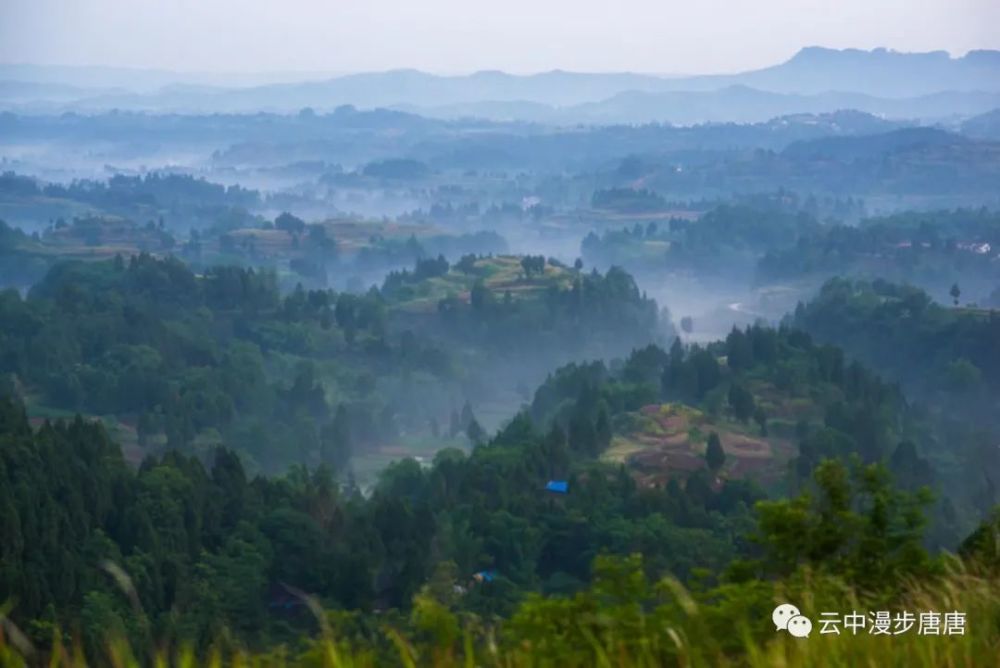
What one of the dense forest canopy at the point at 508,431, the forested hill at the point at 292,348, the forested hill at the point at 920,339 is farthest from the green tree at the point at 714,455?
the forested hill at the point at 920,339

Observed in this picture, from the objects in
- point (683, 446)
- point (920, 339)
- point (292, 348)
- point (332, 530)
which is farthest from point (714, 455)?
point (292, 348)

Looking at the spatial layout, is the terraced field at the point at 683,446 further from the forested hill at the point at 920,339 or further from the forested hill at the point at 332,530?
the forested hill at the point at 920,339

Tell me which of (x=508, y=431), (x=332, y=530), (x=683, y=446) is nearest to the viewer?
(x=332, y=530)

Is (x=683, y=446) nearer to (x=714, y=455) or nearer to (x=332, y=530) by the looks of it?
(x=714, y=455)

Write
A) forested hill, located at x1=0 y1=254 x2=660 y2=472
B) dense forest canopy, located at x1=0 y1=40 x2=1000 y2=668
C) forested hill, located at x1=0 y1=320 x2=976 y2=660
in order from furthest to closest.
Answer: forested hill, located at x1=0 y1=254 x2=660 y2=472 < forested hill, located at x1=0 y1=320 x2=976 y2=660 < dense forest canopy, located at x1=0 y1=40 x2=1000 y2=668

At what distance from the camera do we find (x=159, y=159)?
6378 inches

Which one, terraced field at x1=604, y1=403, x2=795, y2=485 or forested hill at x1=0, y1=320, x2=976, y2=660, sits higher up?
forested hill at x1=0, y1=320, x2=976, y2=660

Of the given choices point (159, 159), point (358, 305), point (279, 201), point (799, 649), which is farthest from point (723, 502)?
point (159, 159)

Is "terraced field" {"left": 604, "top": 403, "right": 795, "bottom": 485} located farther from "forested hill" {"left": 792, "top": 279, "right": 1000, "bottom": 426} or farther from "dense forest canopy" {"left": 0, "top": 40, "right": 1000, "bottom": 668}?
"forested hill" {"left": 792, "top": 279, "right": 1000, "bottom": 426}

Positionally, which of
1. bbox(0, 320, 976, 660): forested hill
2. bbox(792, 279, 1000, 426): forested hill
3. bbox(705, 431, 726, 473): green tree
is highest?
bbox(0, 320, 976, 660): forested hill

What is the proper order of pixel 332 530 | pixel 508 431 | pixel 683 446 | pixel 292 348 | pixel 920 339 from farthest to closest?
pixel 292 348 < pixel 920 339 < pixel 508 431 < pixel 683 446 < pixel 332 530

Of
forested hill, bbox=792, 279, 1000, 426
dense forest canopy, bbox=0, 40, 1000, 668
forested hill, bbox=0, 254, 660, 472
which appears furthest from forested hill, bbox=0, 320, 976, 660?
forested hill, bbox=792, 279, 1000, 426

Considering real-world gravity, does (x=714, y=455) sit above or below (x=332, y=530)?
below

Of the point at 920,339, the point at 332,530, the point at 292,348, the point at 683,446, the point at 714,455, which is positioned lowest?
the point at 920,339
